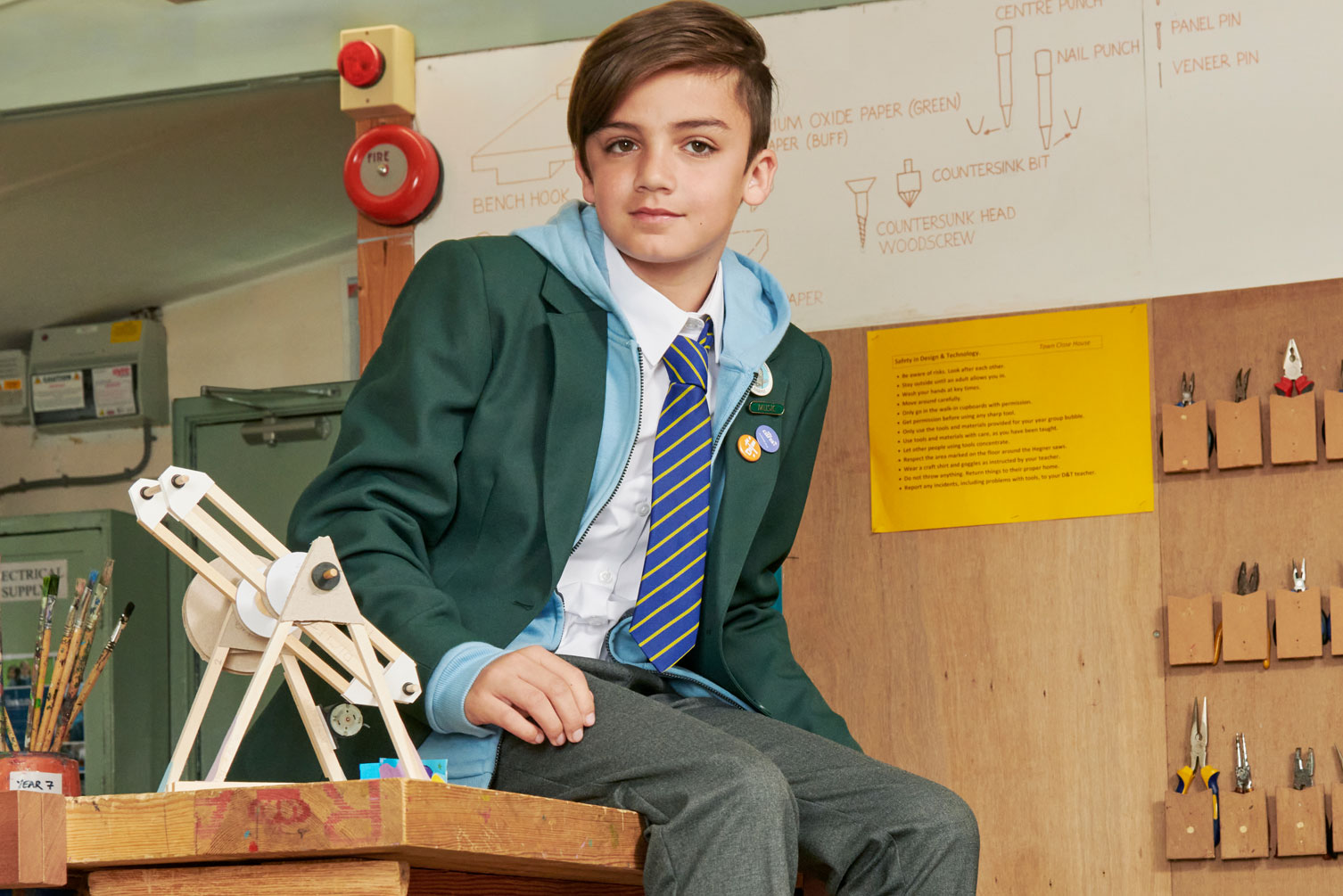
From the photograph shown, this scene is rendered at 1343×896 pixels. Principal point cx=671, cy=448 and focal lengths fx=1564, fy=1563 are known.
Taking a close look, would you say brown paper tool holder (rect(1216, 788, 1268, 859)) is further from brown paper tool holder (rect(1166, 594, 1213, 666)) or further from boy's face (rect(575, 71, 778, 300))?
boy's face (rect(575, 71, 778, 300))

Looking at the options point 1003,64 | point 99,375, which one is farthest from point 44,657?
point 99,375

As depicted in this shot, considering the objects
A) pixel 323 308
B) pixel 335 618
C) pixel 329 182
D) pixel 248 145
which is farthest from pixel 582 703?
pixel 323 308

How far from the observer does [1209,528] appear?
248 cm

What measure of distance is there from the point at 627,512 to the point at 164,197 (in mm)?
3077

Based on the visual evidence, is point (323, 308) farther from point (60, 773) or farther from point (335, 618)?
point (335, 618)

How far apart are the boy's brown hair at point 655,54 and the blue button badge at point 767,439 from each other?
34 cm

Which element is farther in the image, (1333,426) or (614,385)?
(1333,426)

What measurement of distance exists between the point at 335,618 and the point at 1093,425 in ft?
5.57

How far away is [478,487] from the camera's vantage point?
1.56 metres

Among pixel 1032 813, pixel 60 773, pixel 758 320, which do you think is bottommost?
pixel 1032 813

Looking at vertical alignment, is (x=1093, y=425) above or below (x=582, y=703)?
above

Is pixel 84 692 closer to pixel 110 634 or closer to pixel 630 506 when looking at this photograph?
pixel 630 506

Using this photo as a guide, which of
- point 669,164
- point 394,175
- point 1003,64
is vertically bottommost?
point 669,164

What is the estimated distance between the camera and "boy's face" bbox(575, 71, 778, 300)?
66.2 inches
